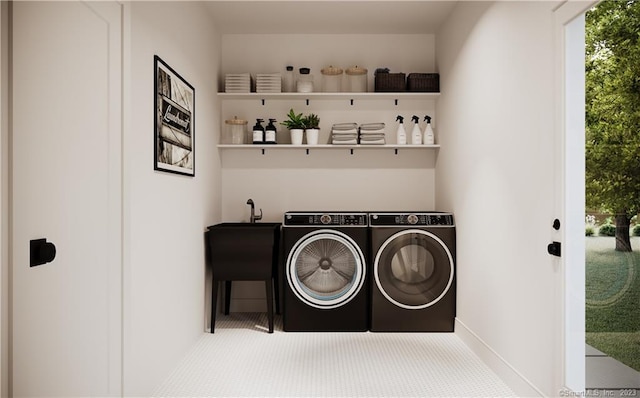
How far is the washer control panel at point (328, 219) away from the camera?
375 cm

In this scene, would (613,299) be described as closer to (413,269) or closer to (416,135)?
(413,269)

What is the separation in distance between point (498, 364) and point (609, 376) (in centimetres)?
91

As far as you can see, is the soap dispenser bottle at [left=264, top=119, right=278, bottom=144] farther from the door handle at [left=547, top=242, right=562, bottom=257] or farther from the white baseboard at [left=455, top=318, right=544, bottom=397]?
the door handle at [left=547, top=242, right=562, bottom=257]

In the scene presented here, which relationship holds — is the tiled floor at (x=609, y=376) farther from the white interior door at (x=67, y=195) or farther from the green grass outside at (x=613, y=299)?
the white interior door at (x=67, y=195)

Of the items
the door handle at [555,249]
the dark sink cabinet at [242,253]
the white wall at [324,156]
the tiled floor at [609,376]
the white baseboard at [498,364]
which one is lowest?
the white baseboard at [498,364]

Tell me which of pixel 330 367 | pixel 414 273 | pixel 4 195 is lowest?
pixel 330 367

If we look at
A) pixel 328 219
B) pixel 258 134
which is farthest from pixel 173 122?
pixel 328 219

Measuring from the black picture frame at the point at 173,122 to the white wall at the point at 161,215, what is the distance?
6 centimetres

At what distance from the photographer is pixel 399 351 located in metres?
3.25

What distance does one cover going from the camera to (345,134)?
4191 millimetres

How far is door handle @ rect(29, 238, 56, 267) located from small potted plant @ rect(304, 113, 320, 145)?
109 inches

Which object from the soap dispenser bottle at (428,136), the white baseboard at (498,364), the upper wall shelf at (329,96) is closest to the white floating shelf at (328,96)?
the upper wall shelf at (329,96)

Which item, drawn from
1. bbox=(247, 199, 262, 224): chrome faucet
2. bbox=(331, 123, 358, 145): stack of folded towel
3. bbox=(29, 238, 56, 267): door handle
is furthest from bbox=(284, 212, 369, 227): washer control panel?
bbox=(29, 238, 56, 267): door handle

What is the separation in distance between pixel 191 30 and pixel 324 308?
7.60ft
